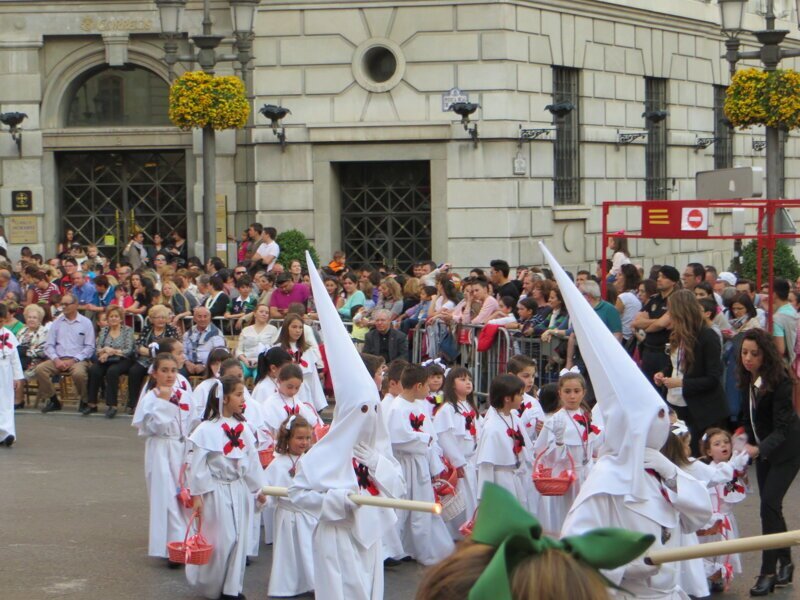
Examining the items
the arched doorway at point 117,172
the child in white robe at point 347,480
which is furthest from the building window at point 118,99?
Answer: the child in white robe at point 347,480

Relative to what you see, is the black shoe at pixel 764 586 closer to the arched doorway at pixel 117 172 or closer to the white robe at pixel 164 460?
the white robe at pixel 164 460

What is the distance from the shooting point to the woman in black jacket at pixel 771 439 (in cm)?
1001

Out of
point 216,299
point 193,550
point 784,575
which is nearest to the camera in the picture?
point 193,550

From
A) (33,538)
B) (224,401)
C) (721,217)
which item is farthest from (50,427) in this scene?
(721,217)

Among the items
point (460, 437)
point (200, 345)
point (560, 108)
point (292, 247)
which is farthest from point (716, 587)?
point (560, 108)

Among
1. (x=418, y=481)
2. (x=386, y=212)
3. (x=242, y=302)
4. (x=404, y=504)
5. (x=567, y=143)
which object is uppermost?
(x=567, y=143)

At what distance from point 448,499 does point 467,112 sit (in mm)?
13490

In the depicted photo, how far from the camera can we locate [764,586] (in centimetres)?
1014

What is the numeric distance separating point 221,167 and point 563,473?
16.2 m

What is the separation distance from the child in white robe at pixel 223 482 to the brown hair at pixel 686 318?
3844 mm

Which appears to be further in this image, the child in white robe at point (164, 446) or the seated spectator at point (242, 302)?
the seated spectator at point (242, 302)

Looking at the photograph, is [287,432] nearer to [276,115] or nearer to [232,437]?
[232,437]

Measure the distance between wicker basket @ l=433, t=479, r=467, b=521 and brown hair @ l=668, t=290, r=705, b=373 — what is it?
226cm

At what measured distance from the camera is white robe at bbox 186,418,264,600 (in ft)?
33.8
